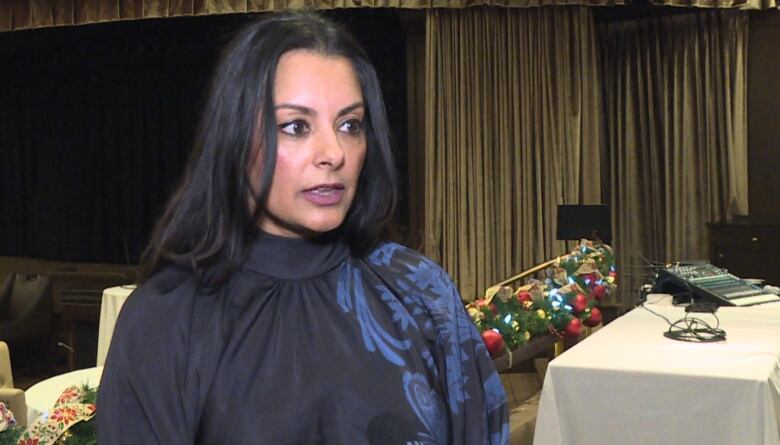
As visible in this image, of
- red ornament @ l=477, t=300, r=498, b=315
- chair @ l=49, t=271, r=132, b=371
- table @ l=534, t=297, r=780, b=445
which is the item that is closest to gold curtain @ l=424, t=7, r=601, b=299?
chair @ l=49, t=271, r=132, b=371

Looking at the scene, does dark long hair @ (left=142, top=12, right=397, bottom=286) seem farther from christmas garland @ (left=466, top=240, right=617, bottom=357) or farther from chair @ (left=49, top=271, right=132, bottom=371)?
chair @ (left=49, top=271, right=132, bottom=371)

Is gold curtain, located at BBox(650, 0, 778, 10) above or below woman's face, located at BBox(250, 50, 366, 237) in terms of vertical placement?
above

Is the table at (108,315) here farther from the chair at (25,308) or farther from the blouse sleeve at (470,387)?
the blouse sleeve at (470,387)

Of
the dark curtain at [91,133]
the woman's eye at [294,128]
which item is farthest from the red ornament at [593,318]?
the dark curtain at [91,133]

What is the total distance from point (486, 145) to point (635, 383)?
5.64m

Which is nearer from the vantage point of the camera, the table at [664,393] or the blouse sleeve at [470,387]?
the blouse sleeve at [470,387]

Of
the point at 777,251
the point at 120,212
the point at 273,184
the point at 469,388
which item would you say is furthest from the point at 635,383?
the point at 120,212

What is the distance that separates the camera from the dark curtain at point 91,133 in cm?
1212

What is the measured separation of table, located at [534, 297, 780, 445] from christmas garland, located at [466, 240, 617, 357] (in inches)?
25.2

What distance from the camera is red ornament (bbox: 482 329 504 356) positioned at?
3499 mm

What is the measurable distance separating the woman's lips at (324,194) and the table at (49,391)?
113 inches

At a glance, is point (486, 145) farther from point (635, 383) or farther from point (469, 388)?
point (469, 388)

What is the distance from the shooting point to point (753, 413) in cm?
261

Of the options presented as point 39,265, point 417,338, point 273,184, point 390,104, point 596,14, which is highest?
point 596,14
